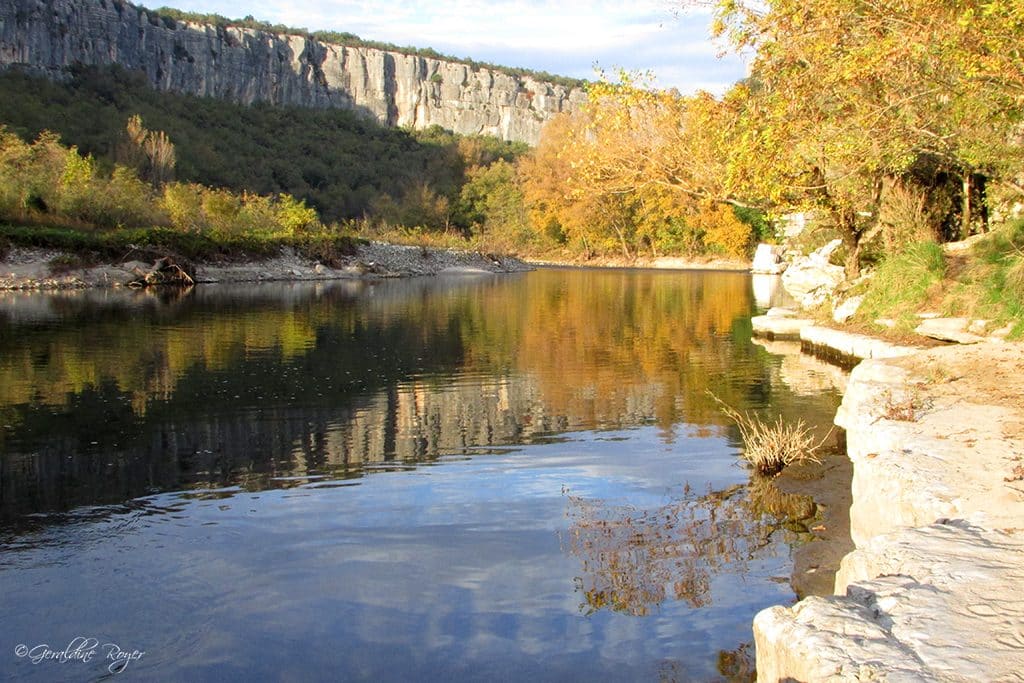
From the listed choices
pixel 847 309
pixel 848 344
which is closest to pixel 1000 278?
pixel 848 344

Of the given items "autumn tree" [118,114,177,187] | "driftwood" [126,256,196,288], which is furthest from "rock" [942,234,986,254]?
"autumn tree" [118,114,177,187]

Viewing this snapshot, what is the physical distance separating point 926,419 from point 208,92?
125 metres

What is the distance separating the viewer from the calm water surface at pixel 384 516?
5.45 metres

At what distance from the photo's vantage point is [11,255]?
36281 mm

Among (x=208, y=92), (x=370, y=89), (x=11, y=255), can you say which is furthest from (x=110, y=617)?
(x=370, y=89)

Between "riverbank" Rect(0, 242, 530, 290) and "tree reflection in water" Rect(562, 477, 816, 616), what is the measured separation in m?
33.5

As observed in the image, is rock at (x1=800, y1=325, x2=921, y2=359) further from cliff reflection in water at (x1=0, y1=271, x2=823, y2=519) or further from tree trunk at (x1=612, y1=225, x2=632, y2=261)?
tree trunk at (x1=612, y1=225, x2=632, y2=261)

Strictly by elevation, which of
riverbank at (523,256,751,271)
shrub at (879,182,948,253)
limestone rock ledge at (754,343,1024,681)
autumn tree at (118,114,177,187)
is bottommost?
riverbank at (523,256,751,271)

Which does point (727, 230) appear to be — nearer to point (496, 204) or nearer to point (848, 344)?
point (496, 204)

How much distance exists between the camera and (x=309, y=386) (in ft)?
47.0

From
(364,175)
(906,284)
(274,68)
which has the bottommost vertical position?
(906,284)

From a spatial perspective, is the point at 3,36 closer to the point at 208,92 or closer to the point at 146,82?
the point at 146,82

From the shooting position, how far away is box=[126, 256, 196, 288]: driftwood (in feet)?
126

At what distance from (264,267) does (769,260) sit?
2917 centimetres
